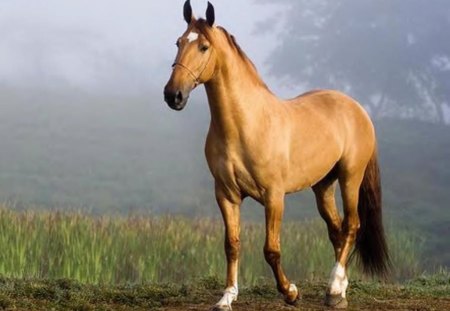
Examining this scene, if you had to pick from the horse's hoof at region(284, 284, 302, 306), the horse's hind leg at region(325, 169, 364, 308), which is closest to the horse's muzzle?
the horse's hoof at region(284, 284, 302, 306)

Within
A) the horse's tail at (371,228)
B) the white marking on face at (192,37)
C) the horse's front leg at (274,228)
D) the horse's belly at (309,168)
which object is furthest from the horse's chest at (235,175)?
the horse's tail at (371,228)

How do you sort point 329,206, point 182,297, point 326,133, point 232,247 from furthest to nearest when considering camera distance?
point 182,297
point 329,206
point 326,133
point 232,247

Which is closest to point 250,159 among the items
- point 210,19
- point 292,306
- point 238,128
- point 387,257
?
point 238,128

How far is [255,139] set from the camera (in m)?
5.78

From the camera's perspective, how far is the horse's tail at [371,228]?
7477mm

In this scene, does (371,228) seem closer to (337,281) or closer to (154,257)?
(337,281)

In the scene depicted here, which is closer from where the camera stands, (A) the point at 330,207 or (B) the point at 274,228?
(B) the point at 274,228

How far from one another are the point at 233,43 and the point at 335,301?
2.48 meters

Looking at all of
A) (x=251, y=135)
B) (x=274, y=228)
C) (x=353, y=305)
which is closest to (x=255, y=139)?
(x=251, y=135)

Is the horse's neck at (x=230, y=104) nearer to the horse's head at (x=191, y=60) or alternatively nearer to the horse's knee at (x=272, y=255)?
the horse's head at (x=191, y=60)

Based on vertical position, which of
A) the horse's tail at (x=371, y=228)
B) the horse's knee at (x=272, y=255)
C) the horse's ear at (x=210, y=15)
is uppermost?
the horse's ear at (x=210, y=15)

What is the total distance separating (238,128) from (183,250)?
5935 mm

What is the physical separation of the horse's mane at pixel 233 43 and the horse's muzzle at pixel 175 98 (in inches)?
21.0

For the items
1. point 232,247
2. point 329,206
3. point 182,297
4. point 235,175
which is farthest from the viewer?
point 182,297
